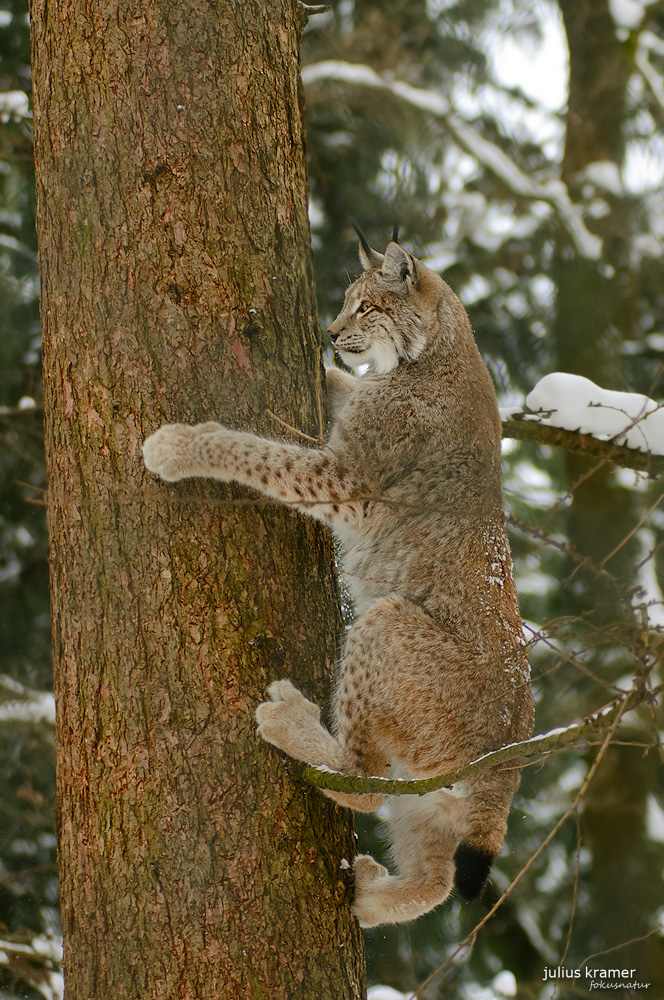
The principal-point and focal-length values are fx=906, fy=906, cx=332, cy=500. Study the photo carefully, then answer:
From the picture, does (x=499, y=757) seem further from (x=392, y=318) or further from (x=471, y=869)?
(x=392, y=318)

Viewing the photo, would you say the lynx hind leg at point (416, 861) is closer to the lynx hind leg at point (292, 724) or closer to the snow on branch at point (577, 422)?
the lynx hind leg at point (292, 724)

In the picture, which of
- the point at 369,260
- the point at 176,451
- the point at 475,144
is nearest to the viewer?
the point at 176,451

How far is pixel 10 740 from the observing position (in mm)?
5340

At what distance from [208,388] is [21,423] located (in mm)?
3374

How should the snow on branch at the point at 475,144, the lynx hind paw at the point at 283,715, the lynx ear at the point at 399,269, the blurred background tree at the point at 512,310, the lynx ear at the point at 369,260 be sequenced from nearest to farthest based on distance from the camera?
the lynx hind paw at the point at 283,715, the lynx ear at the point at 399,269, the lynx ear at the point at 369,260, the blurred background tree at the point at 512,310, the snow on branch at the point at 475,144

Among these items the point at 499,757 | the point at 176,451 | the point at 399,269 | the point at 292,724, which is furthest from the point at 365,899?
the point at 399,269

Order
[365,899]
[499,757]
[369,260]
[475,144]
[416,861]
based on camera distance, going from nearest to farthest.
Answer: [499,757] < [365,899] < [416,861] < [369,260] < [475,144]

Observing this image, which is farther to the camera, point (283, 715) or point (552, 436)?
point (552, 436)

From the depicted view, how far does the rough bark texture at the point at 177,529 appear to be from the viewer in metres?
2.21

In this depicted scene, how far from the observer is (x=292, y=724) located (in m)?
2.38

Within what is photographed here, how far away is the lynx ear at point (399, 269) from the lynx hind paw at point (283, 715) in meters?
1.81

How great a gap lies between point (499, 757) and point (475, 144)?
6333 millimetres

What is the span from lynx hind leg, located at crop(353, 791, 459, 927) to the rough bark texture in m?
0.27

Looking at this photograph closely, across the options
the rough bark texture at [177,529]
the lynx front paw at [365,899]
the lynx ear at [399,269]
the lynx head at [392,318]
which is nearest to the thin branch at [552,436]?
the lynx head at [392,318]
